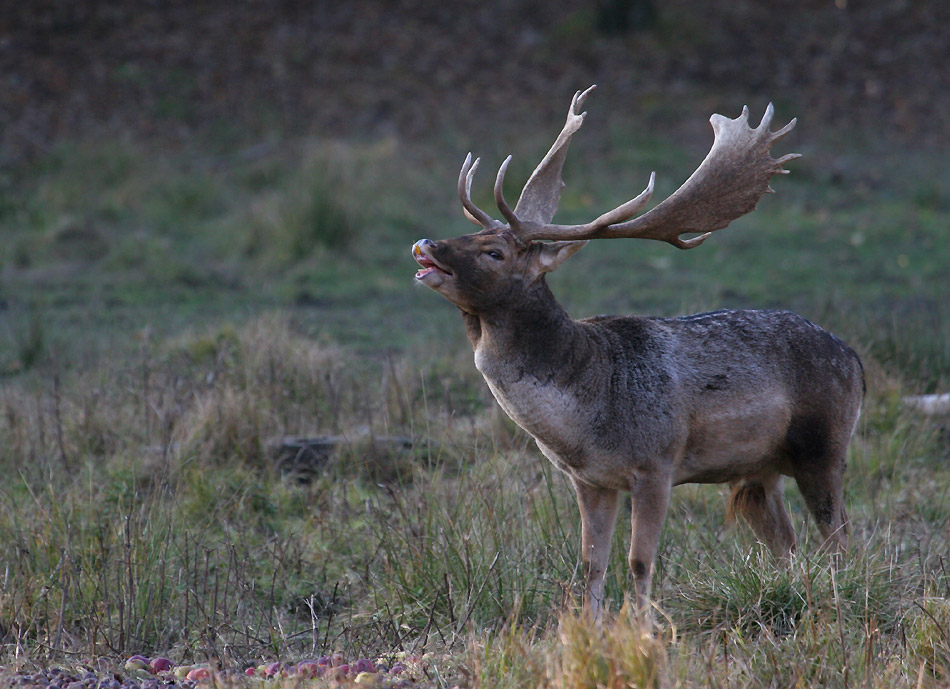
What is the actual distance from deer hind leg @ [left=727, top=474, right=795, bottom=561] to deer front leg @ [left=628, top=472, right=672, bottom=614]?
87 centimetres

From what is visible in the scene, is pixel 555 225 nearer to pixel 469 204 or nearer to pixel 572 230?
pixel 572 230

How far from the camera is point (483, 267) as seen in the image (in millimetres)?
4836

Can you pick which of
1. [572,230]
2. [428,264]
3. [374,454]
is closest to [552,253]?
[572,230]

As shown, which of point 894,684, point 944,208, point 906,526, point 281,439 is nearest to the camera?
point 894,684

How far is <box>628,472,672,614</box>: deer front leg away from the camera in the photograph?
493cm

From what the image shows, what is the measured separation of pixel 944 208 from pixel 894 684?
11915 millimetres

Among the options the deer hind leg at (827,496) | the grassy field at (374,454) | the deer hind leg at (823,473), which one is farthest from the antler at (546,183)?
the deer hind leg at (827,496)

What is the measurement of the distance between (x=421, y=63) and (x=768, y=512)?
15317mm

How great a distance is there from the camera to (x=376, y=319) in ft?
37.0

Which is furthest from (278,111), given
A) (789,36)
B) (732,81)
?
(789,36)

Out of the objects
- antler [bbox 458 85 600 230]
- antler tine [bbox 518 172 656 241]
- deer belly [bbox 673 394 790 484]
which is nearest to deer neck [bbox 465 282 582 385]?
antler tine [bbox 518 172 656 241]

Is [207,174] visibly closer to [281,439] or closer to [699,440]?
[281,439]

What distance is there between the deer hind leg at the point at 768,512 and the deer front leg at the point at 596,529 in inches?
31.6

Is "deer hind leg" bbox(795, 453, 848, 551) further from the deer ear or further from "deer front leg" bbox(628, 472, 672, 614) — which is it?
the deer ear
